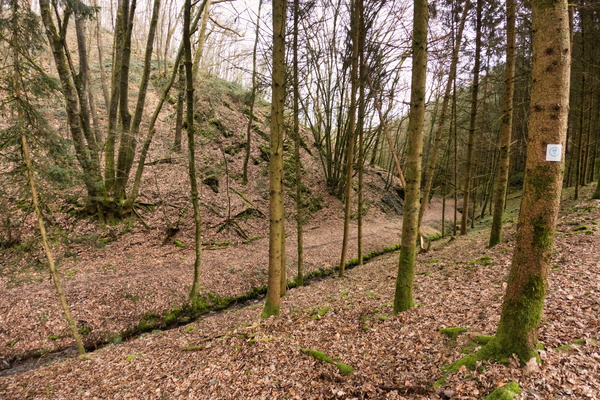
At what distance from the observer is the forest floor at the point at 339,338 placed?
2811mm

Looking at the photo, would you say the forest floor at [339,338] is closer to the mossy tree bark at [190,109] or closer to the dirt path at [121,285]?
the dirt path at [121,285]

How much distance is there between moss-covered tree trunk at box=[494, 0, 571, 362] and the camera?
2.39m

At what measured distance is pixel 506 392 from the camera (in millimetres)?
2273

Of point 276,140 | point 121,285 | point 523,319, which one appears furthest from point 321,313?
point 121,285

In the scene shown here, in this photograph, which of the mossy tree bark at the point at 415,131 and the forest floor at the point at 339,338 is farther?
the mossy tree bark at the point at 415,131

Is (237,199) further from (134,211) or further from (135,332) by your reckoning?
(135,332)

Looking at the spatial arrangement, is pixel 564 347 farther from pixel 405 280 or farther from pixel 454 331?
pixel 405 280

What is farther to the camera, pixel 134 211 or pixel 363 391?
pixel 134 211

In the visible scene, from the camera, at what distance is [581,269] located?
15.5ft

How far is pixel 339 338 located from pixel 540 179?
136 inches

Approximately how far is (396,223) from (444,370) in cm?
1654

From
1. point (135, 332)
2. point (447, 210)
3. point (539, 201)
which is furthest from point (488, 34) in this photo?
point (447, 210)

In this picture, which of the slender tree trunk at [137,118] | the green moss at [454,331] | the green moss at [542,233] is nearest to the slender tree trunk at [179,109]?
the slender tree trunk at [137,118]

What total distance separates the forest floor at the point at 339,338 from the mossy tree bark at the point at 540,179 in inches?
16.1
